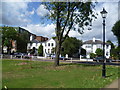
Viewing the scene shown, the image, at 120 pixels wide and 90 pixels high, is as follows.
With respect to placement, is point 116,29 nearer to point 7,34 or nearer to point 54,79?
point 54,79

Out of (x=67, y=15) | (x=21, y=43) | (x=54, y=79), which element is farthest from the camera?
(x=21, y=43)

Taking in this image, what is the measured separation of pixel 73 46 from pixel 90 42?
28604mm

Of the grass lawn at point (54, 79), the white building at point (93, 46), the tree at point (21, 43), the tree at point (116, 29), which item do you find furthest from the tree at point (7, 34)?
the grass lawn at point (54, 79)

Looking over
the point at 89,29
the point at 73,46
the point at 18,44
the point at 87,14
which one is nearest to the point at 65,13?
the point at 87,14

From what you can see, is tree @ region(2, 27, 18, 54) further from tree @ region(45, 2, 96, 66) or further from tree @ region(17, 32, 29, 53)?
tree @ region(45, 2, 96, 66)

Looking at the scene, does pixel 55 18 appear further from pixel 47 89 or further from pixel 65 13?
pixel 47 89

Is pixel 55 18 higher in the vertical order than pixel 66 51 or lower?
higher

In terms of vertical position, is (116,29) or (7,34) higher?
(7,34)

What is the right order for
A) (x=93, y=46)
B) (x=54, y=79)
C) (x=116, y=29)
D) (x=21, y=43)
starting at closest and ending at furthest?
(x=54, y=79), (x=116, y=29), (x=21, y=43), (x=93, y=46)

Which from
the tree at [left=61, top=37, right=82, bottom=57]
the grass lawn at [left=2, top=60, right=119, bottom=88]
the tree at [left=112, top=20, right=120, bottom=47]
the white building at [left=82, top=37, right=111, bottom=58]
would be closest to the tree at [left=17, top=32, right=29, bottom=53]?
the tree at [left=61, top=37, right=82, bottom=57]

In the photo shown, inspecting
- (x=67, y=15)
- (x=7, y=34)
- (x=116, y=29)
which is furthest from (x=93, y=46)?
(x=67, y=15)

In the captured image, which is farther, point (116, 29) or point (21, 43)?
point (21, 43)

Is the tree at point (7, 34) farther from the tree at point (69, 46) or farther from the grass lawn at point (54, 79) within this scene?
the grass lawn at point (54, 79)

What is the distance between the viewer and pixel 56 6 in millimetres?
19797
